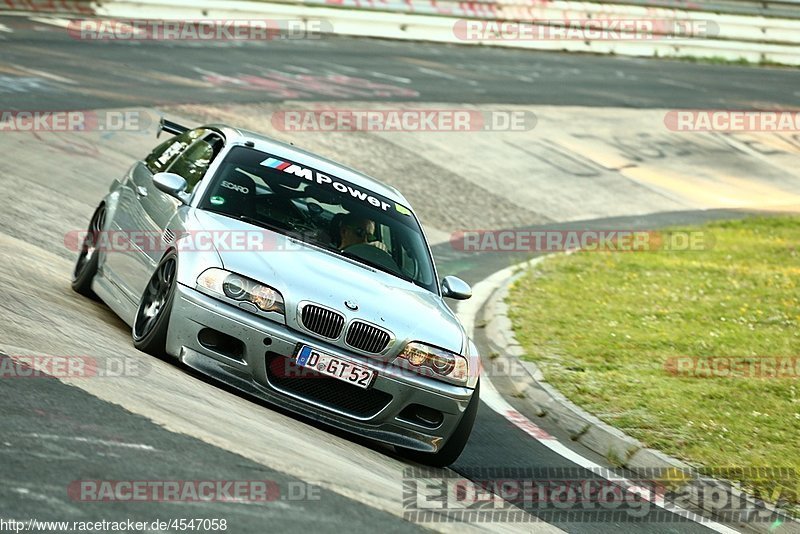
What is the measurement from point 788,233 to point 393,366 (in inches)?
528

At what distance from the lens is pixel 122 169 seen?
1562 centimetres

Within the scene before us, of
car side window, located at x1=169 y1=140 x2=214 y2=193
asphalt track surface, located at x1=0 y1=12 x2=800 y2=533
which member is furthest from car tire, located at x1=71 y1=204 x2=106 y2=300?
car side window, located at x1=169 y1=140 x2=214 y2=193

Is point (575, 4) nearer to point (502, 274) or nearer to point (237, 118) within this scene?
point (237, 118)

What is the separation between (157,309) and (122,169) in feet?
27.3

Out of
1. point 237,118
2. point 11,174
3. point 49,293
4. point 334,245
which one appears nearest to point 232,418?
point 334,245

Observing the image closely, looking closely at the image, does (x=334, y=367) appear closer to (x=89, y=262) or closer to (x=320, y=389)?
(x=320, y=389)

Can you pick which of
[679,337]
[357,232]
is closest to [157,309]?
[357,232]

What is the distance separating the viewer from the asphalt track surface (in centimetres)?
547

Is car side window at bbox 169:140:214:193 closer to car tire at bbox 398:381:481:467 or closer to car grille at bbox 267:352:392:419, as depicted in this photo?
car grille at bbox 267:352:392:419

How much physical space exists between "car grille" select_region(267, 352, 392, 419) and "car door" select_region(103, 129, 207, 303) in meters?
1.36

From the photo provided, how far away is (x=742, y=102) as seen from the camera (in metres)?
30.0

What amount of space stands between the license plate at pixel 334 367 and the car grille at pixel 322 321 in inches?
5.4

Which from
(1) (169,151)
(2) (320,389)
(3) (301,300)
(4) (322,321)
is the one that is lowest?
(2) (320,389)

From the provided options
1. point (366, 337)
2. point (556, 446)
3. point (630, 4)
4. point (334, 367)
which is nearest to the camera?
point (334, 367)
